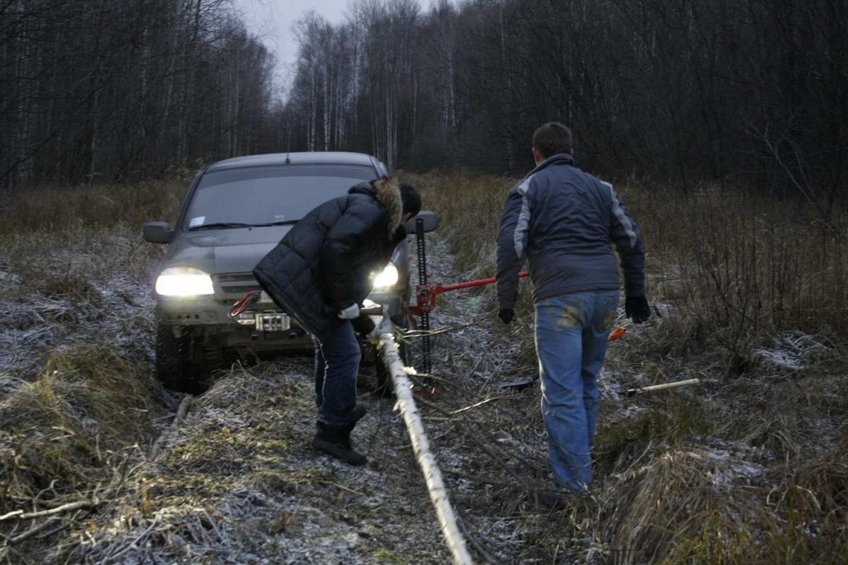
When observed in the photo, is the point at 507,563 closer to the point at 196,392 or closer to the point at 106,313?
the point at 196,392

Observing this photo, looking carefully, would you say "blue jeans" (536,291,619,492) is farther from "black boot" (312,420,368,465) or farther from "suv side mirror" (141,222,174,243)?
"suv side mirror" (141,222,174,243)

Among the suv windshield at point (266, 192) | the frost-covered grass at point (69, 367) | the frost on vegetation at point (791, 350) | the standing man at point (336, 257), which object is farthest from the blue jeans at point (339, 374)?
the frost on vegetation at point (791, 350)

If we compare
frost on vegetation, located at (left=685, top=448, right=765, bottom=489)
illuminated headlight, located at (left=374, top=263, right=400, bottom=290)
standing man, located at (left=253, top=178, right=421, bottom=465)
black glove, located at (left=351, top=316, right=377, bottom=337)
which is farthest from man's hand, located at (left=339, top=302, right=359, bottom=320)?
frost on vegetation, located at (left=685, top=448, right=765, bottom=489)

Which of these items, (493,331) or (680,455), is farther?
(493,331)

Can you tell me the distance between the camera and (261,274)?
14.1ft

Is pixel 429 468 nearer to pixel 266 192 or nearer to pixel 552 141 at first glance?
pixel 552 141

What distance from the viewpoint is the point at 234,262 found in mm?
5820

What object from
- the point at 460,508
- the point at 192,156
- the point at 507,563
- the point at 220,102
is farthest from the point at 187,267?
the point at 220,102

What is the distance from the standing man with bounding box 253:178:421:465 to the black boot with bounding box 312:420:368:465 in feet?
1.15

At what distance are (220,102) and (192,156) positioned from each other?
6.06m

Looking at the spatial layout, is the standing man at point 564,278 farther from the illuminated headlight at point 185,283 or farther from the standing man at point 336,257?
the illuminated headlight at point 185,283

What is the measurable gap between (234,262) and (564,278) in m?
2.68

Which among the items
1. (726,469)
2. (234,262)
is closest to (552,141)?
(726,469)

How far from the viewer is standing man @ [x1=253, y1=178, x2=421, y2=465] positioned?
425cm
